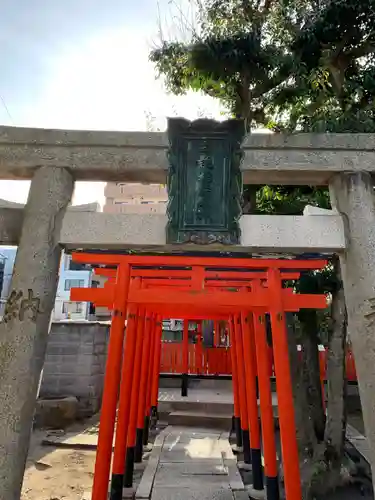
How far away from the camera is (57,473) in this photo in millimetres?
8250

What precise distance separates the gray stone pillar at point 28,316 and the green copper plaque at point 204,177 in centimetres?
91

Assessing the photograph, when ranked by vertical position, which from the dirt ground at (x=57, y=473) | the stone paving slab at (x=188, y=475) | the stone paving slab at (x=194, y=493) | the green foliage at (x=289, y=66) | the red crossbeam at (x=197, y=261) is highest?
the green foliage at (x=289, y=66)

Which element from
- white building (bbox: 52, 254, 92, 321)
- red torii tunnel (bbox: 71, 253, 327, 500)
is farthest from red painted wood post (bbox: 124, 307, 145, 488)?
white building (bbox: 52, 254, 92, 321)

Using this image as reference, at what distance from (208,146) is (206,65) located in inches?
162

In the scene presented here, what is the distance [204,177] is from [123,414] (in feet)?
14.9

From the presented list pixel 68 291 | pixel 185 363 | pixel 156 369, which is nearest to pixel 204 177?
pixel 156 369

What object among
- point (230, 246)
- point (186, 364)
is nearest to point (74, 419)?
point (186, 364)

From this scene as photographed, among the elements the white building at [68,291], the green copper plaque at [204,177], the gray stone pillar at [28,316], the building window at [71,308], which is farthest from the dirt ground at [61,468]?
the building window at [71,308]

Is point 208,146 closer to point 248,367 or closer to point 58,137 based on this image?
point 58,137

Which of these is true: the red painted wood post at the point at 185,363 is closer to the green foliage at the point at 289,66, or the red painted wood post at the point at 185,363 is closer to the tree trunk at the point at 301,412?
the tree trunk at the point at 301,412

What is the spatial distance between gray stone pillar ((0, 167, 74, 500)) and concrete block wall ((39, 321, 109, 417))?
1011 centimetres

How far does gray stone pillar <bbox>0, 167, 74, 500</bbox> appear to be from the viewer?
9.06ft

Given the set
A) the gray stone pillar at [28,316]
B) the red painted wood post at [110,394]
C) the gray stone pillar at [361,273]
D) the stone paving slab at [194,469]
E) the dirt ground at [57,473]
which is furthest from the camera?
the stone paving slab at [194,469]

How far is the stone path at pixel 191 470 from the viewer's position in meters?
6.50
